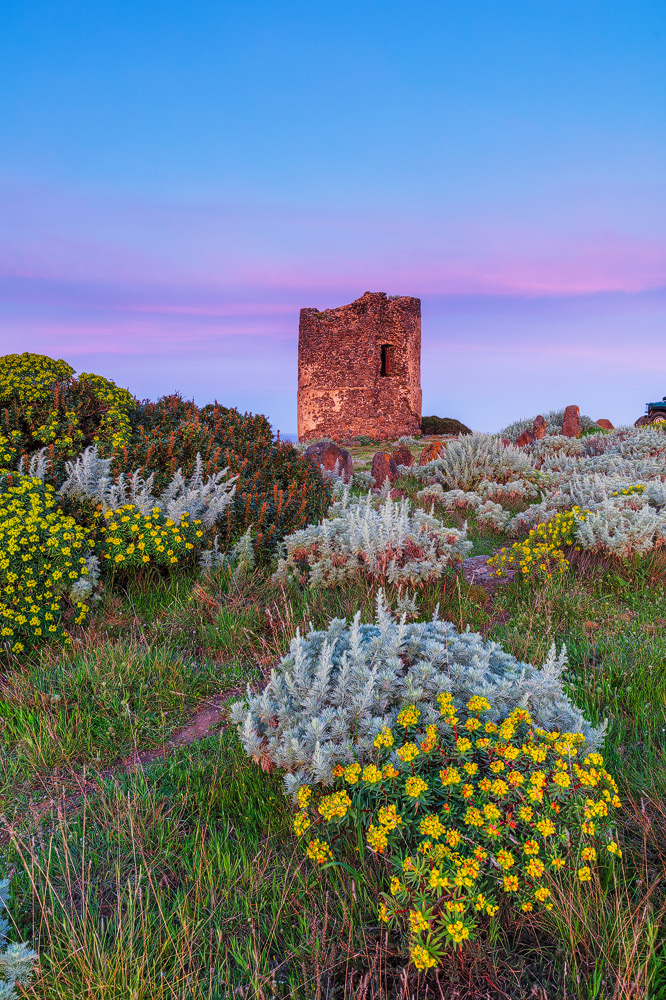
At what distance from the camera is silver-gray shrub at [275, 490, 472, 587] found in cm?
473

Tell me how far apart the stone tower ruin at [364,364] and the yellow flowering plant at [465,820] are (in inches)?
812

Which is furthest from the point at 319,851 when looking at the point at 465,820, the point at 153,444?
the point at 153,444

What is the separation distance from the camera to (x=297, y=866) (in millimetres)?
2221

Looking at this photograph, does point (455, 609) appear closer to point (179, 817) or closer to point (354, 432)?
point (179, 817)

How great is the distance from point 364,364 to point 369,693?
2110 centimetres

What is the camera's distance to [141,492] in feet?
19.1

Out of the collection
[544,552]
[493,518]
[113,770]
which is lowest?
[113,770]

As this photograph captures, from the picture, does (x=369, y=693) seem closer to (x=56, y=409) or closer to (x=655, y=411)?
(x=56, y=409)

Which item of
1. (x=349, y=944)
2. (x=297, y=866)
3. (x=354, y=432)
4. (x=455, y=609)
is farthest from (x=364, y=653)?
(x=354, y=432)

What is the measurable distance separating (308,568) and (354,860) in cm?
314

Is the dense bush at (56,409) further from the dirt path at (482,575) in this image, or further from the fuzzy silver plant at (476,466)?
the fuzzy silver plant at (476,466)

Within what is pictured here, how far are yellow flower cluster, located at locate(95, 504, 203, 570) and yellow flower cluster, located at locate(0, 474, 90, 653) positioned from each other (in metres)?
0.28

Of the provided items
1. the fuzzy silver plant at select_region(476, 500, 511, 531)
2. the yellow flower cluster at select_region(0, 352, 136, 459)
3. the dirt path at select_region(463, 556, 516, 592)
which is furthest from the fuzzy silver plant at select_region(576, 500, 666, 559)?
the yellow flower cluster at select_region(0, 352, 136, 459)

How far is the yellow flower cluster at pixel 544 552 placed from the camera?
16.7 feet
